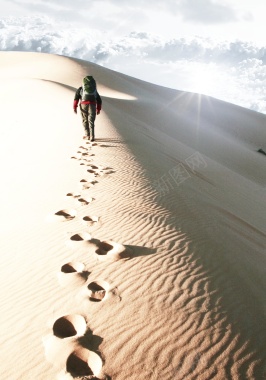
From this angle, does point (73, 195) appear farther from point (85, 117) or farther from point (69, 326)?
point (85, 117)

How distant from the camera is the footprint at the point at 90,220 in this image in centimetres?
443

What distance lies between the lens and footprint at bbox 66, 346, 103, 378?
6.87ft

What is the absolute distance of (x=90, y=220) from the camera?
4.55 m

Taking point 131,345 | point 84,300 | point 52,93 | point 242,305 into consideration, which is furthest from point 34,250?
point 52,93

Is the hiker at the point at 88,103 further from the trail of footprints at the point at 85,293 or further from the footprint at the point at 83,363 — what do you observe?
the footprint at the point at 83,363

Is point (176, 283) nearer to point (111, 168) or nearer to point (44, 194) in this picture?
point (44, 194)

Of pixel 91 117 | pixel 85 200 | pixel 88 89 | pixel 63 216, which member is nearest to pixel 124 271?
pixel 63 216

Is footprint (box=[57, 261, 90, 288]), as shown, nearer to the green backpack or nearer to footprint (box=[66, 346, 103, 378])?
footprint (box=[66, 346, 103, 378])

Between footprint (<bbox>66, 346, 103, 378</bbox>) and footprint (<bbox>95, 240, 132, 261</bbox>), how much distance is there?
1.24 metres

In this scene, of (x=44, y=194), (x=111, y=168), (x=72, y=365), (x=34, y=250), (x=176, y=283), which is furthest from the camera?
(x=111, y=168)

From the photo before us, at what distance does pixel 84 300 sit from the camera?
108 inches

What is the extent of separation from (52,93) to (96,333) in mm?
15989

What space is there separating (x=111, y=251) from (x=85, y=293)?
2.59ft

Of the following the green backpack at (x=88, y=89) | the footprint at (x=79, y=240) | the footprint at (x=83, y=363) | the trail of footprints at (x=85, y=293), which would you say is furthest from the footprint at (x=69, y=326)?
the green backpack at (x=88, y=89)
